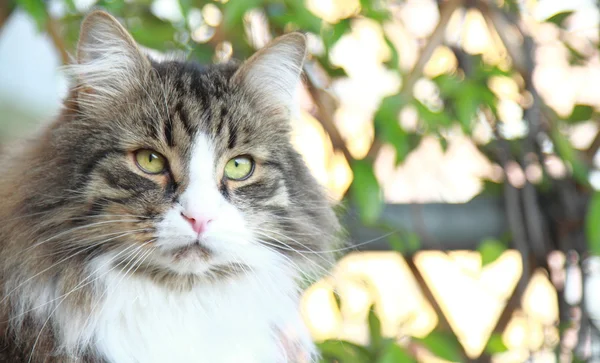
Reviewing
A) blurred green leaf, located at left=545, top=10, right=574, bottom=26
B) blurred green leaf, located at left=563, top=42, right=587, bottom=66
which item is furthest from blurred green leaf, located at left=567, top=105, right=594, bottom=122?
blurred green leaf, located at left=545, top=10, right=574, bottom=26

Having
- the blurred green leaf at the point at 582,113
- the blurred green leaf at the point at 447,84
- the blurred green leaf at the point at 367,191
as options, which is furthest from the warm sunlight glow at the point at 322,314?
the blurred green leaf at the point at 582,113

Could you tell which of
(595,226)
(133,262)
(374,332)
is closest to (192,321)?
(133,262)

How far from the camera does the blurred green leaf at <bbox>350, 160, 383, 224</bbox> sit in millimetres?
1833

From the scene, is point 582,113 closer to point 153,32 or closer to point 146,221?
point 153,32

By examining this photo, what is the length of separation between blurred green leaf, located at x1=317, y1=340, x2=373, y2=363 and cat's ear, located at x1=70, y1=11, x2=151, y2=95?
0.88 meters

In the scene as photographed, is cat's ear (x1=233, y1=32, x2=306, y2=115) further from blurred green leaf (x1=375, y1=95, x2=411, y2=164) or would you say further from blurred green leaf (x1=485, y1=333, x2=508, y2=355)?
blurred green leaf (x1=485, y1=333, x2=508, y2=355)

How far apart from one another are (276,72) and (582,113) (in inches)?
46.7

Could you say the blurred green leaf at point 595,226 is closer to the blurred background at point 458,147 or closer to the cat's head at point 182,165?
the blurred background at point 458,147

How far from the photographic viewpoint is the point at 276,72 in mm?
1595

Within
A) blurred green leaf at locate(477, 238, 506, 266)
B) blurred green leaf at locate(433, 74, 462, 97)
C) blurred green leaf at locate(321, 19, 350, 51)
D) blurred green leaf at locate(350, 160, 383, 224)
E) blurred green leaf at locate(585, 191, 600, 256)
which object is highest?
blurred green leaf at locate(321, 19, 350, 51)

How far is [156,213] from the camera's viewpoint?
128 cm

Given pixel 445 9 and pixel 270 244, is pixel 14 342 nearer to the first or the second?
pixel 270 244

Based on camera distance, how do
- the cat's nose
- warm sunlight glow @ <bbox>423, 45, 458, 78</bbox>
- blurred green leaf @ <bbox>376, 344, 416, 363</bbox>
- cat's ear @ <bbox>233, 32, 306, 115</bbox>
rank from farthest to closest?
warm sunlight glow @ <bbox>423, 45, 458, 78</bbox>, blurred green leaf @ <bbox>376, 344, 416, 363</bbox>, cat's ear @ <bbox>233, 32, 306, 115</bbox>, the cat's nose

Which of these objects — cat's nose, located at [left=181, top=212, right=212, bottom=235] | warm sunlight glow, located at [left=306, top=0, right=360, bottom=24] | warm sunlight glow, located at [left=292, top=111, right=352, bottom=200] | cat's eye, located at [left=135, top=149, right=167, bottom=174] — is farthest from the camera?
warm sunlight glow, located at [left=292, top=111, right=352, bottom=200]
